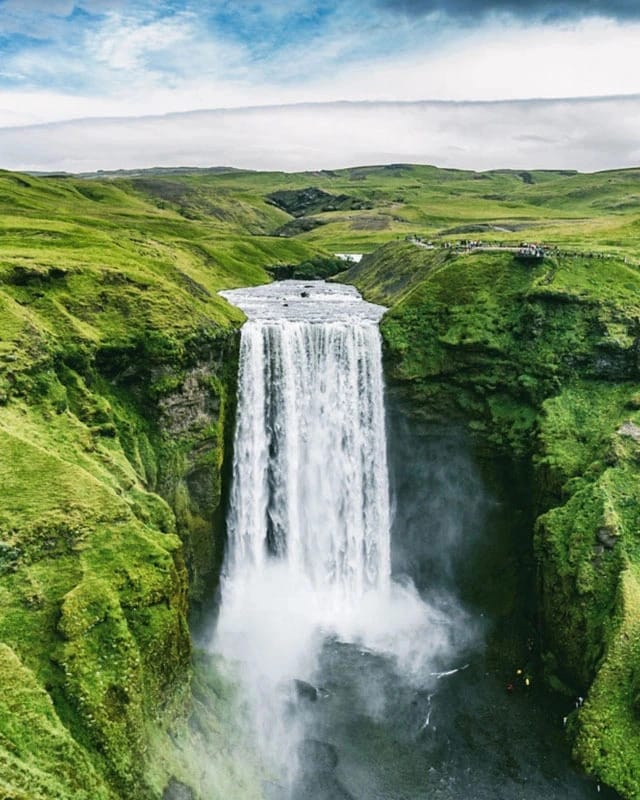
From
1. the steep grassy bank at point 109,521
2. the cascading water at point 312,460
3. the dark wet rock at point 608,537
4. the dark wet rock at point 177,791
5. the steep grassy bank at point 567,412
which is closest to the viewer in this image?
the steep grassy bank at point 109,521

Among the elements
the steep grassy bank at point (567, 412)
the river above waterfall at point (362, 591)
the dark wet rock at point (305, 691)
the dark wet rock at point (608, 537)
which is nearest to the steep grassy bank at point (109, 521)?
the river above waterfall at point (362, 591)

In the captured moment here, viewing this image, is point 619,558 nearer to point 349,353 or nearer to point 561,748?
point 561,748

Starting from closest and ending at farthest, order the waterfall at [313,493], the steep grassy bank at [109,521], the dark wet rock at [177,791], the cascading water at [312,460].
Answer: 1. the steep grassy bank at [109,521]
2. the dark wet rock at [177,791]
3. the waterfall at [313,493]
4. the cascading water at [312,460]

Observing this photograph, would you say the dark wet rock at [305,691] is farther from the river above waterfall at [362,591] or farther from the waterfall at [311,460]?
the waterfall at [311,460]

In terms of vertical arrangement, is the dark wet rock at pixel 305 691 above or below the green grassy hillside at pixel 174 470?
below

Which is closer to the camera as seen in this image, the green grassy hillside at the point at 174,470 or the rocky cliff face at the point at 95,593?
the rocky cliff face at the point at 95,593

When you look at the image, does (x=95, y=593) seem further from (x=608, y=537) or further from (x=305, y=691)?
(x=608, y=537)

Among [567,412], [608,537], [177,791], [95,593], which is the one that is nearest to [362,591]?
[608,537]

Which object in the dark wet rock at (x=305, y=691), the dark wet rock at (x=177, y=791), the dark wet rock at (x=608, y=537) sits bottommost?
the dark wet rock at (x=305, y=691)
